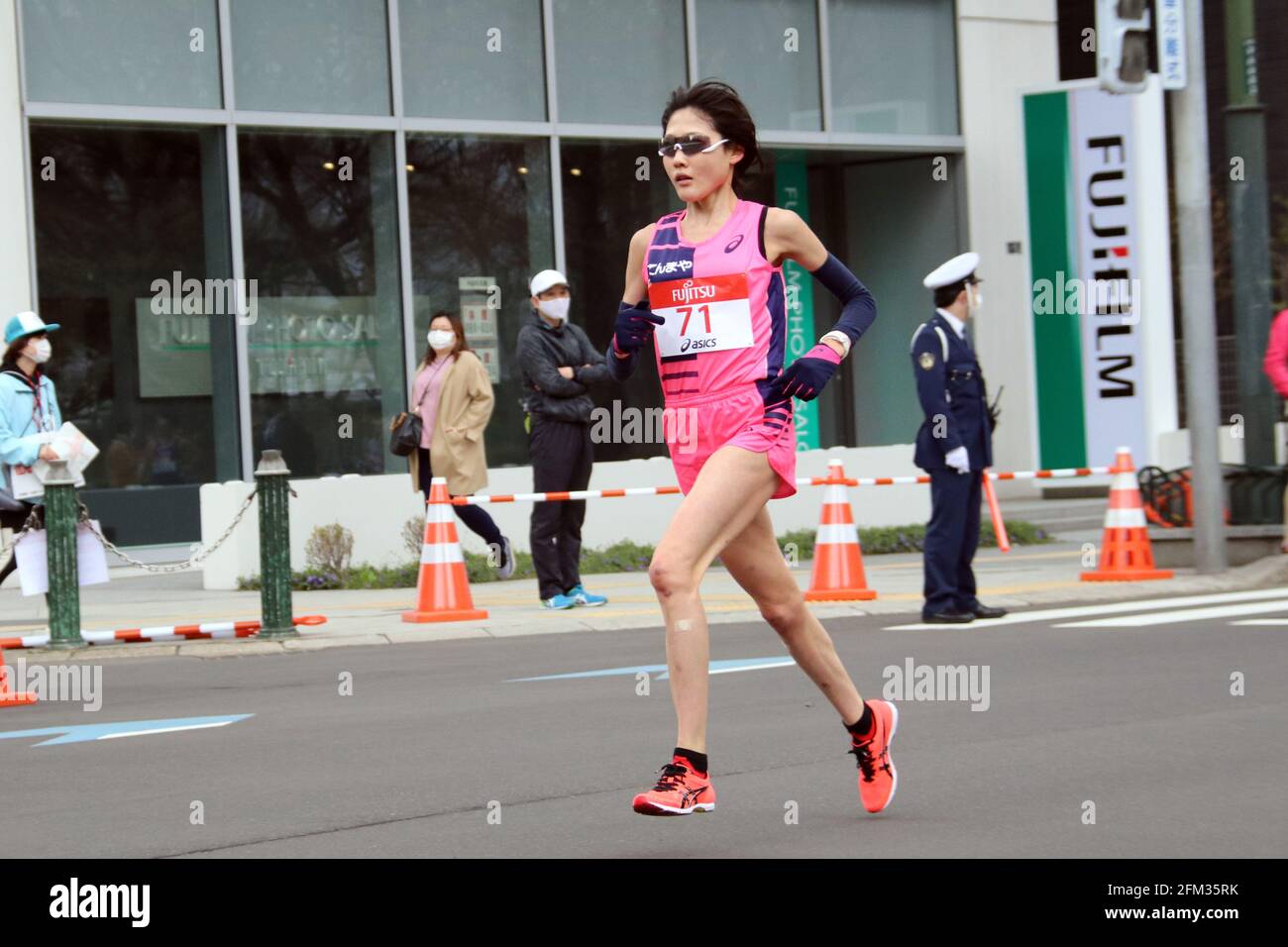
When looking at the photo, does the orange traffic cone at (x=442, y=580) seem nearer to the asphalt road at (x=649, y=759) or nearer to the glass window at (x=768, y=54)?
the asphalt road at (x=649, y=759)

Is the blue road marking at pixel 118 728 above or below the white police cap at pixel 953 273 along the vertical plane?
below

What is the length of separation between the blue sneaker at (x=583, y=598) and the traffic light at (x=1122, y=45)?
480 cm

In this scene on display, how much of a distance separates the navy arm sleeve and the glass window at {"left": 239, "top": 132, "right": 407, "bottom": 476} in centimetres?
1252

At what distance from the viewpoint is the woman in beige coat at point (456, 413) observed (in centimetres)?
1480

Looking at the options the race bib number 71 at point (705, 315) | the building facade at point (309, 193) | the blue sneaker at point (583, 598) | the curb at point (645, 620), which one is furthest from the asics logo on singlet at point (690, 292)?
the building facade at point (309, 193)

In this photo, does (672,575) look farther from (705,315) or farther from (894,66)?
(894,66)

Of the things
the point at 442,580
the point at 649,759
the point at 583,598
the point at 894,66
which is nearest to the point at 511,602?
the point at 583,598

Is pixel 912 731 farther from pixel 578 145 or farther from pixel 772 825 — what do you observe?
pixel 578 145

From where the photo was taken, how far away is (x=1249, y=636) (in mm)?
10727

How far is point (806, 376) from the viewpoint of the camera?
5949mm

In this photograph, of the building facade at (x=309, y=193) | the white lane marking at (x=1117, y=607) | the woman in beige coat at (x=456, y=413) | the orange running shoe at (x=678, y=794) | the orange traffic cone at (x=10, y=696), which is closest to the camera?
the orange running shoe at (x=678, y=794)

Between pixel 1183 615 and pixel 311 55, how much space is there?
9.86 m

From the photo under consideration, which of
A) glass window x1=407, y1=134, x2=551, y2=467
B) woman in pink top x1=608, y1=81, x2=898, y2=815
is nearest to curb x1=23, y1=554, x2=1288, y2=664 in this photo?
woman in pink top x1=608, y1=81, x2=898, y2=815

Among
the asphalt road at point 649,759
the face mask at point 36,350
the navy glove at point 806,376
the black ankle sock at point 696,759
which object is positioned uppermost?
the face mask at point 36,350
